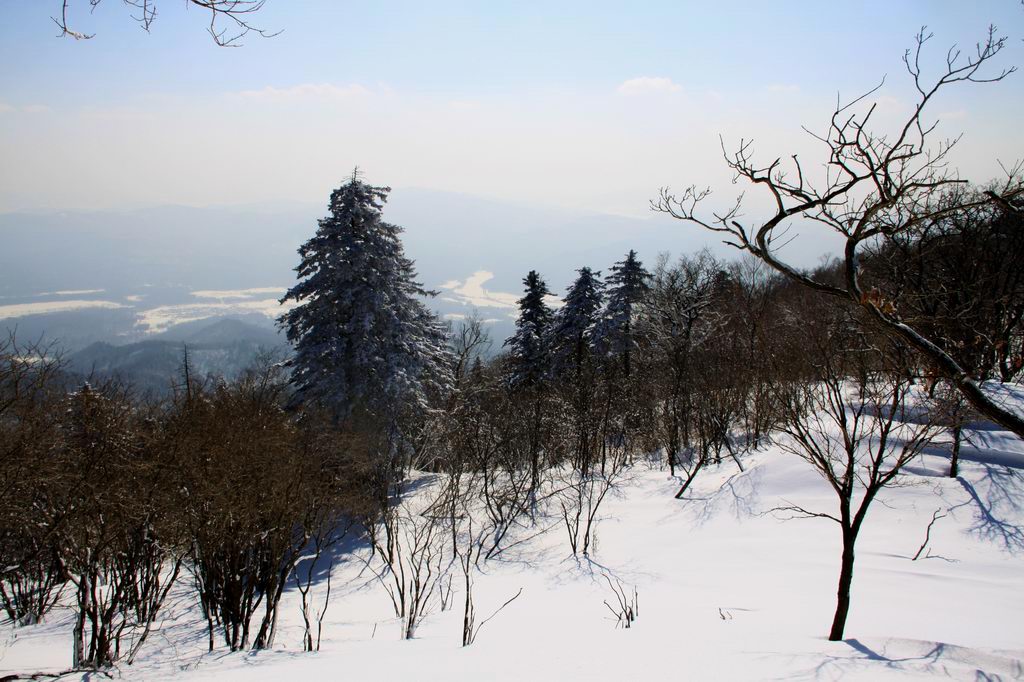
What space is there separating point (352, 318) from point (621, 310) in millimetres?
17358

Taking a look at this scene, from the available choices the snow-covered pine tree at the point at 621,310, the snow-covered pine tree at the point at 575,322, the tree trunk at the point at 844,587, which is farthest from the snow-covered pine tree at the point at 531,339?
the tree trunk at the point at 844,587

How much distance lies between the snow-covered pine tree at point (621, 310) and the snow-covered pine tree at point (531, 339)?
3.93 meters

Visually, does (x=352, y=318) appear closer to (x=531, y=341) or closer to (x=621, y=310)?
(x=531, y=341)

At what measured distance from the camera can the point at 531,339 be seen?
34.1 m

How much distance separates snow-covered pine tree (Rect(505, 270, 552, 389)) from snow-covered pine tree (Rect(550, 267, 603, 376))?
0.87 m

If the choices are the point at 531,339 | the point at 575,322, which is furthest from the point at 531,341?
the point at 575,322

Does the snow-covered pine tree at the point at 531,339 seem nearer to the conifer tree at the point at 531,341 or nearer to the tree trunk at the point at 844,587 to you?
the conifer tree at the point at 531,341

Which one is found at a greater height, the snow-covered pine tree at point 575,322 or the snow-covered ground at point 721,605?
the snow-covered pine tree at point 575,322

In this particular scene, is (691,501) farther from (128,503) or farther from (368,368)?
(128,503)

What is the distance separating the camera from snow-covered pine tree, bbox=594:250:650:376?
31578 mm

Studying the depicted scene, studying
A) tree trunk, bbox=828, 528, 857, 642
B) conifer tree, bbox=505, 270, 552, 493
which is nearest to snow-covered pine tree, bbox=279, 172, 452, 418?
conifer tree, bbox=505, 270, 552, 493

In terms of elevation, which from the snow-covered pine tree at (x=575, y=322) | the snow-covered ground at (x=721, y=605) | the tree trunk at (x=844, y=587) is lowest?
the snow-covered ground at (x=721, y=605)

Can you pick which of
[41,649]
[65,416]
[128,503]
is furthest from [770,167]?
[65,416]

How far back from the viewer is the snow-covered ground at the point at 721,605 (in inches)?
301
